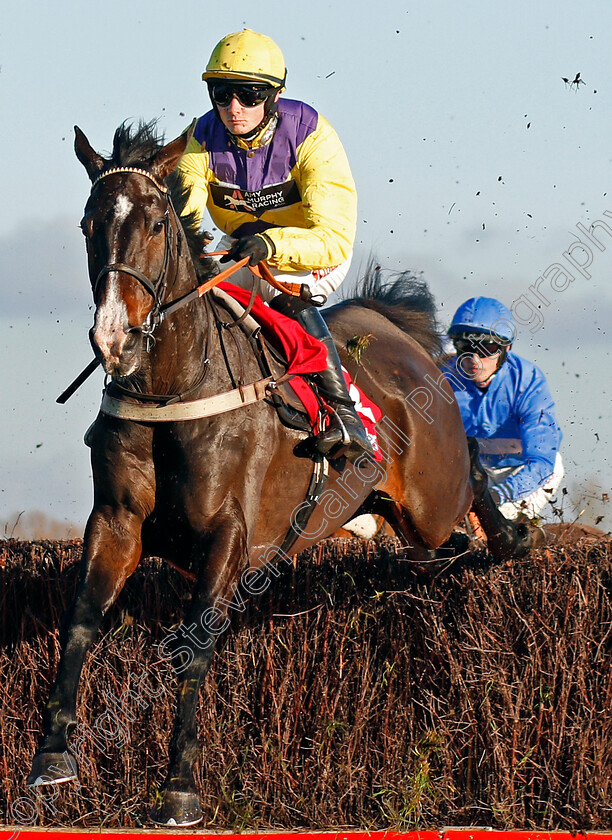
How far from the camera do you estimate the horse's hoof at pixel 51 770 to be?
4.09 meters

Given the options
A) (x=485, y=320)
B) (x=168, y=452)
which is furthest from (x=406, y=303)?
(x=168, y=452)

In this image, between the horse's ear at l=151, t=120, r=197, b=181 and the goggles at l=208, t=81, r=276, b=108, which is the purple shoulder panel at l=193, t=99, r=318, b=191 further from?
the horse's ear at l=151, t=120, r=197, b=181

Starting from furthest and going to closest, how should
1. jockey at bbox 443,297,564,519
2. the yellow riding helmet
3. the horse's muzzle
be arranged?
jockey at bbox 443,297,564,519, the yellow riding helmet, the horse's muzzle

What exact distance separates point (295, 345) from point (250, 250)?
2.20ft

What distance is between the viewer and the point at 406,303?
7.08 m

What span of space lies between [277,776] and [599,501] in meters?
2.76

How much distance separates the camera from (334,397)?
5.46 metres

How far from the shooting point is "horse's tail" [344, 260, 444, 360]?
22.8 ft

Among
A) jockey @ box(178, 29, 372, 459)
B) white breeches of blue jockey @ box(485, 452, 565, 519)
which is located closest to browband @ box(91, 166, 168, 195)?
jockey @ box(178, 29, 372, 459)

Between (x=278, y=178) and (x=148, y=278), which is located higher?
(x=278, y=178)

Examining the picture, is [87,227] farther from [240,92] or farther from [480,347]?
[480,347]

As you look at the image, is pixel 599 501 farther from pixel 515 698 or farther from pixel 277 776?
pixel 277 776

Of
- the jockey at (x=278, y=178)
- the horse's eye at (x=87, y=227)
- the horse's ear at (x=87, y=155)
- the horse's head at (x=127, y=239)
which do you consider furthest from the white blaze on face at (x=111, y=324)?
the jockey at (x=278, y=178)

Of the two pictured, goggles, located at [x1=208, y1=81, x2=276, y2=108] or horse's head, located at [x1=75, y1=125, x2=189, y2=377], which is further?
goggles, located at [x1=208, y1=81, x2=276, y2=108]
